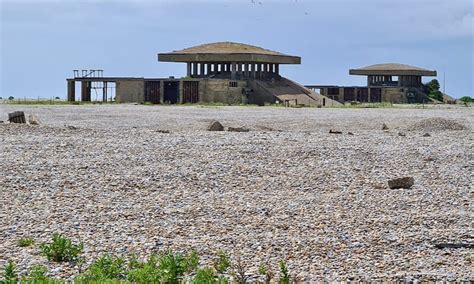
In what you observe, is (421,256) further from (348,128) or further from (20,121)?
(348,128)

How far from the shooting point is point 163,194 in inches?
659

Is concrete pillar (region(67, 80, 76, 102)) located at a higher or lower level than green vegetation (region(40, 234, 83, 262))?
higher

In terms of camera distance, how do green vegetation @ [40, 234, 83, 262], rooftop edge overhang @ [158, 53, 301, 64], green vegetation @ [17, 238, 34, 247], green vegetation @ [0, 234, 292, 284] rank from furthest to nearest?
rooftop edge overhang @ [158, 53, 301, 64] < green vegetation @ [17, 238, 34, 247] < green vegetation @ [40, 234, 83, 262] < green vegetation @ [0, 234, 292, 284]

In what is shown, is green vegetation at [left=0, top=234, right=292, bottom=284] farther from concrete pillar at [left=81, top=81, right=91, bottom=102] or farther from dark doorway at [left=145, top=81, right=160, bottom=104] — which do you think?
concrete pillar at [left=81, top=81, right=91, bottom=102]

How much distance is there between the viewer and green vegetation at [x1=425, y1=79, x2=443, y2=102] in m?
86.9

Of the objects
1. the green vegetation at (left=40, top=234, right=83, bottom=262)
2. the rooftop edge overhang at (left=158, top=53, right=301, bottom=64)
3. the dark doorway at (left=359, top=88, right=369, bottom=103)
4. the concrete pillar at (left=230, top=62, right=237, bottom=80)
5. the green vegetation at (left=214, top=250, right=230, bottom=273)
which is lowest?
the green vegetation at (left=214, top=250, right=230, bottom=273)

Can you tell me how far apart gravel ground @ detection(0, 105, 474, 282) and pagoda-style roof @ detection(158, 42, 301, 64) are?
41.1 metres

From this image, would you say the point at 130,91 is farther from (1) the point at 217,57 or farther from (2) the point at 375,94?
(2) the point at 375,94

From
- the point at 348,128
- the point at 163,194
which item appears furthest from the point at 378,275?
the point at 348,128

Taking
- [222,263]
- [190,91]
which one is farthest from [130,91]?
[222,263]

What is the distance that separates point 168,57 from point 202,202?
182 feet

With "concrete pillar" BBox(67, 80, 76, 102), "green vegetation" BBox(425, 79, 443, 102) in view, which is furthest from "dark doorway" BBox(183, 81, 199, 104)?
"green vegetation" BBox(425, 79, 443, 102)

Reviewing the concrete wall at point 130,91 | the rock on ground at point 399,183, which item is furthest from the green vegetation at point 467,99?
the rock on ground at point 399,183

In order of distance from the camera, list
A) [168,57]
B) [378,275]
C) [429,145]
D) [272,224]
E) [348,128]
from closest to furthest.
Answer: [378,275] < [272,224] < [429,145] < [348,128] < [168,57]
